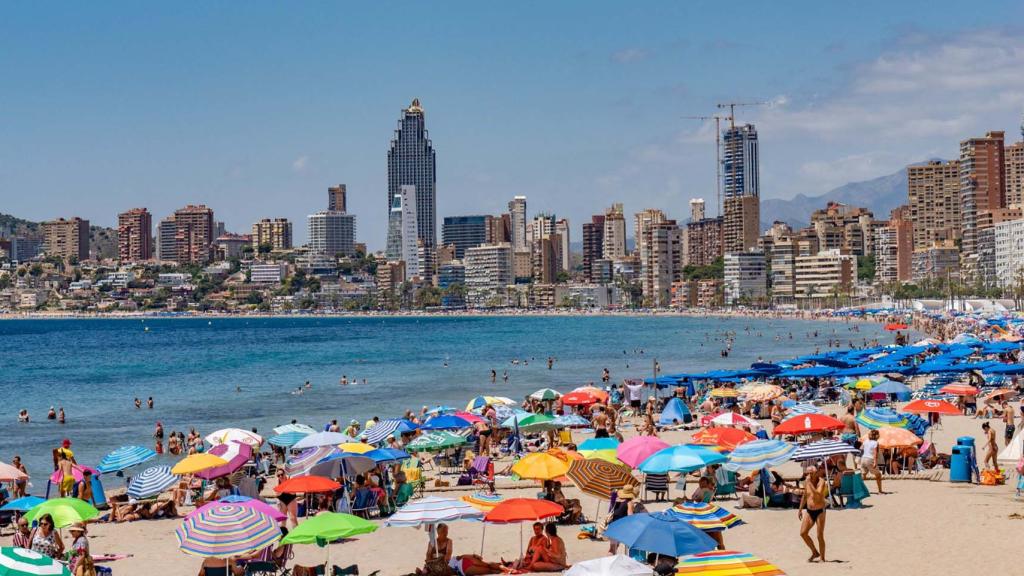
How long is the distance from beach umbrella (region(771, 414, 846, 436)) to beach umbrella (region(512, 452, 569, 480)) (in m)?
4.78

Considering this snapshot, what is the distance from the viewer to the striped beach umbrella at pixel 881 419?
21500 mm

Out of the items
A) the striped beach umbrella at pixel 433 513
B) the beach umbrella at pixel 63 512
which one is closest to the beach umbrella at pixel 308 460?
the beach umbrella at pixel 63 512

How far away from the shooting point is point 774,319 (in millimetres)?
152625

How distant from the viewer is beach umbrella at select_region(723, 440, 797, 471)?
17.1 m

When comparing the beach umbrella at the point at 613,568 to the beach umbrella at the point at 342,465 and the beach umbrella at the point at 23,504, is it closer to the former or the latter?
the beach umbrella at the point at 342,465

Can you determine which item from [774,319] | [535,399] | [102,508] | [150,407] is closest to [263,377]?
[150,407]

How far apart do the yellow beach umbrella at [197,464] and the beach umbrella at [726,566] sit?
36.8 ft

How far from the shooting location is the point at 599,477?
16.5 m

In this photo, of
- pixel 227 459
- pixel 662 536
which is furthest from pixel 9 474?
pixel 662 536

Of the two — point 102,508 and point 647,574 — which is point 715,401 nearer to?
point 102,508

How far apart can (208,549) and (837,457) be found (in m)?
9.43

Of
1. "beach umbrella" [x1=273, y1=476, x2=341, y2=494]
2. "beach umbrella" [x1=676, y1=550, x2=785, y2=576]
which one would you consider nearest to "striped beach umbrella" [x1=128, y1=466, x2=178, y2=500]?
"beach umbrella" [x1=273, y1=476, x2=341, y2=494]

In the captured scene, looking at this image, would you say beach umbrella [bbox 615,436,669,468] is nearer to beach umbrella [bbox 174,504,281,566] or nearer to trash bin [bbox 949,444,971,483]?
trash bin [bbox 949,444,971,483]

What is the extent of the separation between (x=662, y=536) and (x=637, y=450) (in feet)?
21.3
